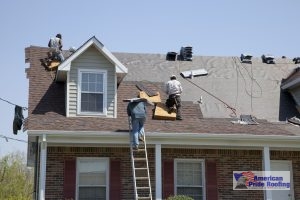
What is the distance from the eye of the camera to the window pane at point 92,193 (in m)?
14.4

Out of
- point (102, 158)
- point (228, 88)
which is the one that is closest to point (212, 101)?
point (228, 88)

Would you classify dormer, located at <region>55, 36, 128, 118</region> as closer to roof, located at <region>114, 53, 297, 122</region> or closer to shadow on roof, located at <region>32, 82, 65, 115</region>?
shadow on roof, located at <region>32, 82, 65, 115</region>

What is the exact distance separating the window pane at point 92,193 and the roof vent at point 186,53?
762cm

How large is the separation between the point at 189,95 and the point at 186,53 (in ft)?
9.63

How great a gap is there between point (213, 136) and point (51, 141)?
181 inches

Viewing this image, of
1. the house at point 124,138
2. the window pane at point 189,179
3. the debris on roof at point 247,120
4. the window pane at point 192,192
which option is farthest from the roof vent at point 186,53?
the window pane at point 192,192

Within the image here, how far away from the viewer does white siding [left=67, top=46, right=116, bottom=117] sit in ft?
51.2

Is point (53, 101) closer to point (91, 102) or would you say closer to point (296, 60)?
point (91, 102)

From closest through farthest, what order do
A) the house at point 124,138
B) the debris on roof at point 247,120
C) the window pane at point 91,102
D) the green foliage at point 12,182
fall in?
the house at point 124,138 < the window pane at point 91,102 < the debris on roof at point 247,120 < the green foliage at point 12,182

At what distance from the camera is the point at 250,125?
15734 mm

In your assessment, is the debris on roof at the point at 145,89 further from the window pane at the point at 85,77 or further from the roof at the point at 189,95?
the window pane at the point at 85,77

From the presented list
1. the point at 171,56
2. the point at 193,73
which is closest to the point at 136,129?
the point at 193,73

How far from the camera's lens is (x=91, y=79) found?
15.9 metres

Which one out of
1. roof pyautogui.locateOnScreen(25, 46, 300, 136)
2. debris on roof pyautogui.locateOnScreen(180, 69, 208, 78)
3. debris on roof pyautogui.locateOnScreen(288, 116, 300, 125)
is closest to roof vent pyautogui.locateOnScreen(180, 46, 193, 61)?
roof pyautogui.locateOnScreen(25, 46, 300, 136)
